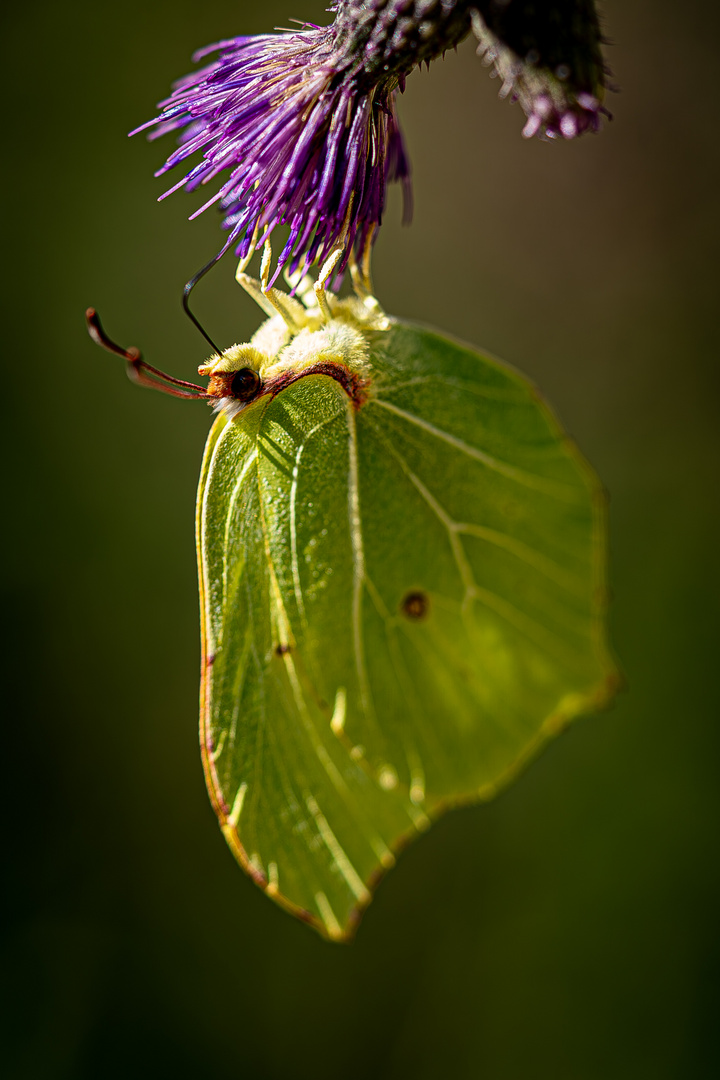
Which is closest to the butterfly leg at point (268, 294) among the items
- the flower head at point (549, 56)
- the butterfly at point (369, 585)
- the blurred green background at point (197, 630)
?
the butterfly at point (369, 585)

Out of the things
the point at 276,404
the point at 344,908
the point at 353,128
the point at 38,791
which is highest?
the point at 353,128

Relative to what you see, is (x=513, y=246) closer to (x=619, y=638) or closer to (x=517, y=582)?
(x=619, y=638)

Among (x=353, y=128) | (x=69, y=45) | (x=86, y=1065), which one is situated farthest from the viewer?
(x=69, y=45)

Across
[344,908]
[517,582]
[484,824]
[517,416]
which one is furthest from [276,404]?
[484,824]

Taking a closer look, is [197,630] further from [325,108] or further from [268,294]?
[325,108]

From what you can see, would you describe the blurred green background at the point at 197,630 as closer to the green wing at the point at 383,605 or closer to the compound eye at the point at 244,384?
the green wing at the point at 383,605

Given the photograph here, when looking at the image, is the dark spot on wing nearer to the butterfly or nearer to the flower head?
the butterfly

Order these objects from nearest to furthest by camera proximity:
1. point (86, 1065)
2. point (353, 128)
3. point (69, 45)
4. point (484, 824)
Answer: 1. point (353, 128)
2. point (86, 1065)
3. point (484, 824)
4. point (69, 45)
